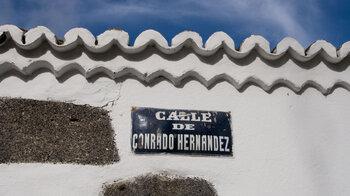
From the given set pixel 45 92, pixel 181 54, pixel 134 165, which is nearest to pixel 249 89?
pixel 181 54

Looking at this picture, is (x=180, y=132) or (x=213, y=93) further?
(x=213, y=93)

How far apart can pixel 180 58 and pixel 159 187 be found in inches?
38.4

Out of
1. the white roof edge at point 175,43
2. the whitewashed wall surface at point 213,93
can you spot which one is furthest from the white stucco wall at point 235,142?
the white roof edge at point 175,43

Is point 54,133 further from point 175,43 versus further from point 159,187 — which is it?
point 175,43

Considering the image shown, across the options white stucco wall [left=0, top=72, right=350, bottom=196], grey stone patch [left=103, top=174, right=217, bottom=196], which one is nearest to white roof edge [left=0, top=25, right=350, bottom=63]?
white stucco wall [left=0, top=72, right=350, bottom=196]

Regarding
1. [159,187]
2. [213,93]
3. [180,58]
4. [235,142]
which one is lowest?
[159,187]

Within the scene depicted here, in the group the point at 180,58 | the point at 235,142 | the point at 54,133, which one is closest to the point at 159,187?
the point at 235,142

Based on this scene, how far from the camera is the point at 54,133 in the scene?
2.49 meters

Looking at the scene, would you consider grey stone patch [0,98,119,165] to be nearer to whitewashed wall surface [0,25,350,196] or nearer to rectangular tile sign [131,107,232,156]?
whitewashed wall surface [0,25,350,196]

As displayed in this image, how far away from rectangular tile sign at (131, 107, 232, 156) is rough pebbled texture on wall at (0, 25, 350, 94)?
26 centimetres

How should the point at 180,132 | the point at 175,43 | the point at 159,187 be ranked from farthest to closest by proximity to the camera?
the point at 175,43, the point at 180,132, the point at 159,187

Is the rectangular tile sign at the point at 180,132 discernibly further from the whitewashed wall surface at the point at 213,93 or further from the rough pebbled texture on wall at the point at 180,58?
the rough pebbled texture on wall at the point at 180,58

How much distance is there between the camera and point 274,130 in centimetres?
270

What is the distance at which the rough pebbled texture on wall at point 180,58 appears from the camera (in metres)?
2.66
